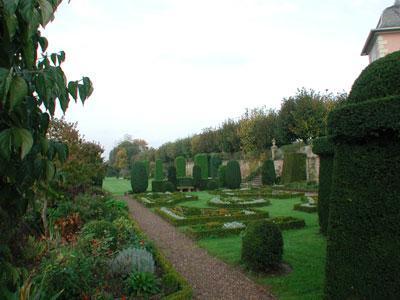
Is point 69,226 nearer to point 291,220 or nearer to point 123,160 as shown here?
point 291,220

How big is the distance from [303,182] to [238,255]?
1882cm

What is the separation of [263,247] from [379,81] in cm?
354

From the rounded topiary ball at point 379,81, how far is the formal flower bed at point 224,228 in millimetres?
6180

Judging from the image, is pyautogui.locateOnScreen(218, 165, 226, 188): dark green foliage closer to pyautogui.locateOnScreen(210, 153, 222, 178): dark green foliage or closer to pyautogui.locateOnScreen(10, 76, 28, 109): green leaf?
pyautogui.locateOnScreen(210, 153, 222, 178): dark green foliage

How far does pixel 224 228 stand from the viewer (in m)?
10.5

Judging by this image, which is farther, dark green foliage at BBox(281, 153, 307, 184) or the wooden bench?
the wooden bench

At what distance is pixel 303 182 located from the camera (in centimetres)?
2572

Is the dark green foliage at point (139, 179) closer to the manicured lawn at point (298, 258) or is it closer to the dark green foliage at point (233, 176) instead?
the dark green foliage at point (233, 176)

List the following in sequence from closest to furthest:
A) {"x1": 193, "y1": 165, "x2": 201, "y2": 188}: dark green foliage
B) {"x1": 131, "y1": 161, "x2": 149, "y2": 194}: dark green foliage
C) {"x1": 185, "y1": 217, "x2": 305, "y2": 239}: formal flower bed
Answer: {"x1": 185, "y1": 217, "x2": 305, "y2": 239}: formal flower bed
{"x1": 131, "y1": 161, "x2": 149, "y2": 194}: dark green foliage
{"x1": 193, "y1": 165, "x2": 201, "y2": 188}: dark green foliage

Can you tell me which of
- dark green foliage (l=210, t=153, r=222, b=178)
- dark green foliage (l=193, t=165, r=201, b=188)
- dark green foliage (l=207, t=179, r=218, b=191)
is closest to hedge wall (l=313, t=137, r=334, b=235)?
dark green foliage (l=207, t=179, r=218, b=191)

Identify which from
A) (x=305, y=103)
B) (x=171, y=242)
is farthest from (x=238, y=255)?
(x=305, y=103)

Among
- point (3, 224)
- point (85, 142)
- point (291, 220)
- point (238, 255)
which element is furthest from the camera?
point (85, 142)

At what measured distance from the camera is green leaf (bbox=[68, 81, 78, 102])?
166cm

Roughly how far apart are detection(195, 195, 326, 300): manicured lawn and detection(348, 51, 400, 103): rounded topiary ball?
3012mm
